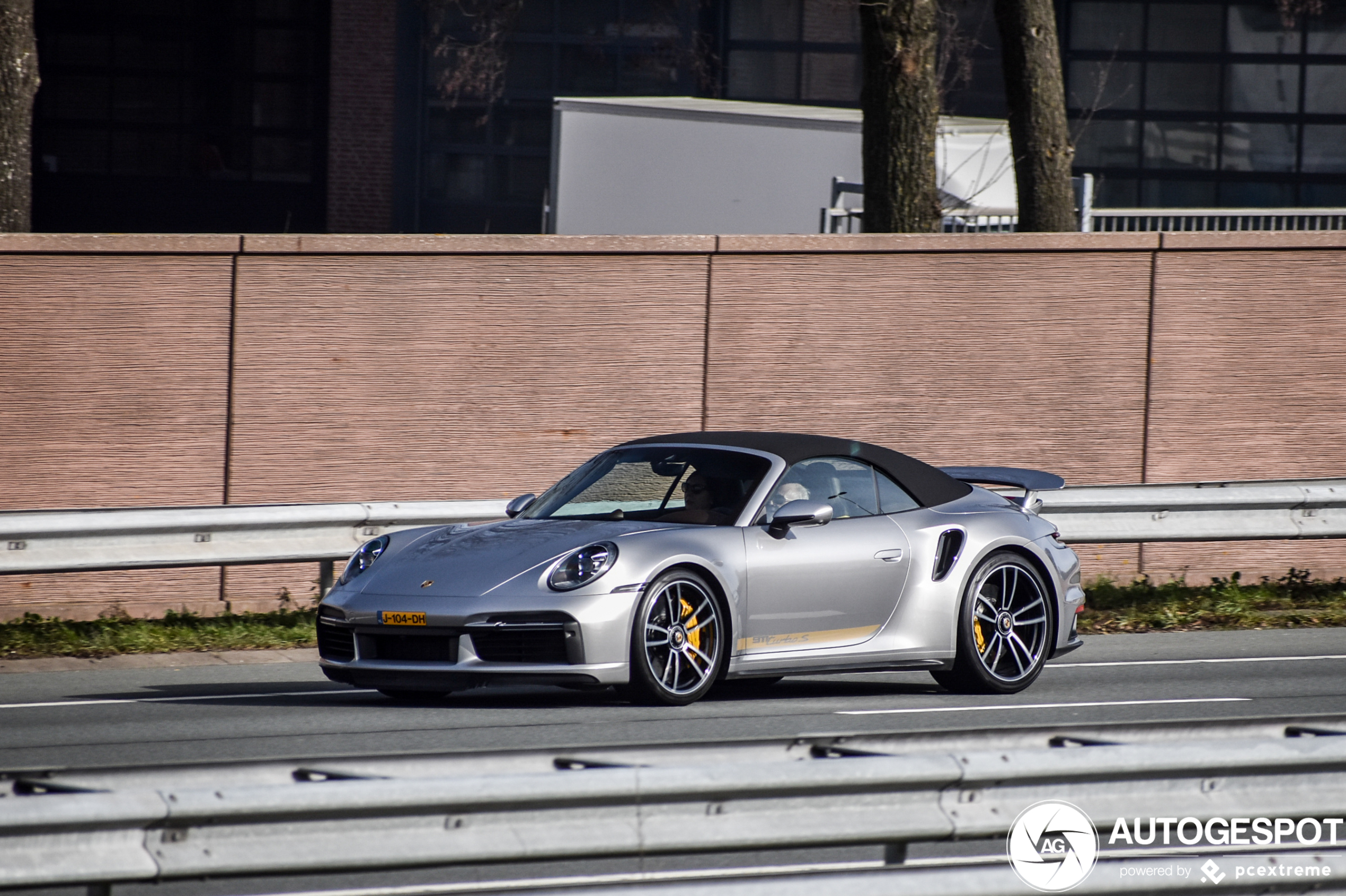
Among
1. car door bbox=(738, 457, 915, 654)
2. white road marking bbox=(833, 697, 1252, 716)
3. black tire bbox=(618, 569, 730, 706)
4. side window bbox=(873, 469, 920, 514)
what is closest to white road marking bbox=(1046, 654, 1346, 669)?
white road marking bbox=(833, 697, 1252, 716)

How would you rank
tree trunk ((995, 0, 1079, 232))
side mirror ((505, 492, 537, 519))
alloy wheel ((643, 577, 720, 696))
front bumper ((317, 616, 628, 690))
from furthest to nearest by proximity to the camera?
tree trunk ((995, 0, 1079, 232)), side mirror ((505, 492, 537, 519)), alloy wheel ((643, 577, 720, 696)), front bumper ((317, 616, 628, 690))

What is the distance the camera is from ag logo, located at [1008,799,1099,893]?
4305mm

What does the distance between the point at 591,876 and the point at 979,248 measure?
31.5ft

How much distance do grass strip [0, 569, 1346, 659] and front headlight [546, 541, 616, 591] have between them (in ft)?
12.3

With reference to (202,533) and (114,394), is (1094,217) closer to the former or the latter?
(114,394)

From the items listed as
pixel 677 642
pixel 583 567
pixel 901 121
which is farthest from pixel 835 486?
pixel 901 121

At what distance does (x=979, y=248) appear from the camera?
14148 millimetres

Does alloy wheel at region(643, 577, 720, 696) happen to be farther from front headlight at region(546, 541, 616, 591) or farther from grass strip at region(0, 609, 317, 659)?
grass strip at region(0, 609, 317, 659)

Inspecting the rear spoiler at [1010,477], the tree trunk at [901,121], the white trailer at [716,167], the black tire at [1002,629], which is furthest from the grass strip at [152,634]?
the white trailer at [716,167]

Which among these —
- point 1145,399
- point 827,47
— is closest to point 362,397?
point 1145,399

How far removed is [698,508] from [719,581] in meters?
0.65

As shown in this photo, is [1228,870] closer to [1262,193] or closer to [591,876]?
[591,876]

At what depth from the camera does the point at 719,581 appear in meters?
8.27

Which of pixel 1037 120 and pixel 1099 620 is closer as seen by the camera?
pixel 1099 620
